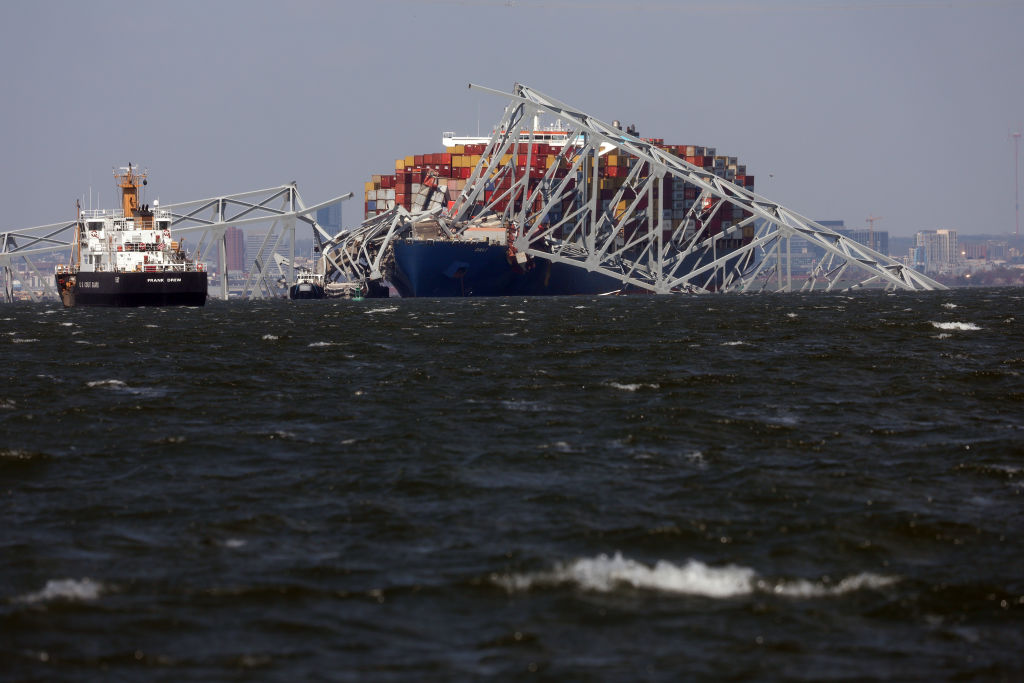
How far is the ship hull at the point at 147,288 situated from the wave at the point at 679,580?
95984mm

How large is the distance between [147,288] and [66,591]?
9537cm

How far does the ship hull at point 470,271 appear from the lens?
135 meters

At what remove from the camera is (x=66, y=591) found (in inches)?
463

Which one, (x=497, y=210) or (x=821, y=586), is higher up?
(x=497, y=210)

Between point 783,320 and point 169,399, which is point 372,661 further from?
point 783,320

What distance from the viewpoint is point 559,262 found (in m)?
143

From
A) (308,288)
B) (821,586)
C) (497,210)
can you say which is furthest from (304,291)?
(821,586)

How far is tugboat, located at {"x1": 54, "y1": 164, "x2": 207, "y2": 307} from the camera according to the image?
4075 inches

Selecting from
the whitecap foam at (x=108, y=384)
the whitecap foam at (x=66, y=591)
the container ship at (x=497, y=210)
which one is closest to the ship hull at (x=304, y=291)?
the container ship at (x=497, y=210)

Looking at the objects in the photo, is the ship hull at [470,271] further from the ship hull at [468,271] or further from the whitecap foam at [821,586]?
the whitecap foam at [821,586]

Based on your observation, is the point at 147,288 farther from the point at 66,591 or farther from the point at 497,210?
the point at 66,591

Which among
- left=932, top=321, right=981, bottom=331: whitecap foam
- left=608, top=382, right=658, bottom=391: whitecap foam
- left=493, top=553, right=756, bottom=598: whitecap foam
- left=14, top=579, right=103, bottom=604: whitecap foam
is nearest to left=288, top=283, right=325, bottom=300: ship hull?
left=932, top=321, right=981, bottom=331: whitecap foam

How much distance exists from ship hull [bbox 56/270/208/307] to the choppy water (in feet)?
247

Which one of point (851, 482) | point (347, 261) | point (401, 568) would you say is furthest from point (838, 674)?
point (347, 261)
